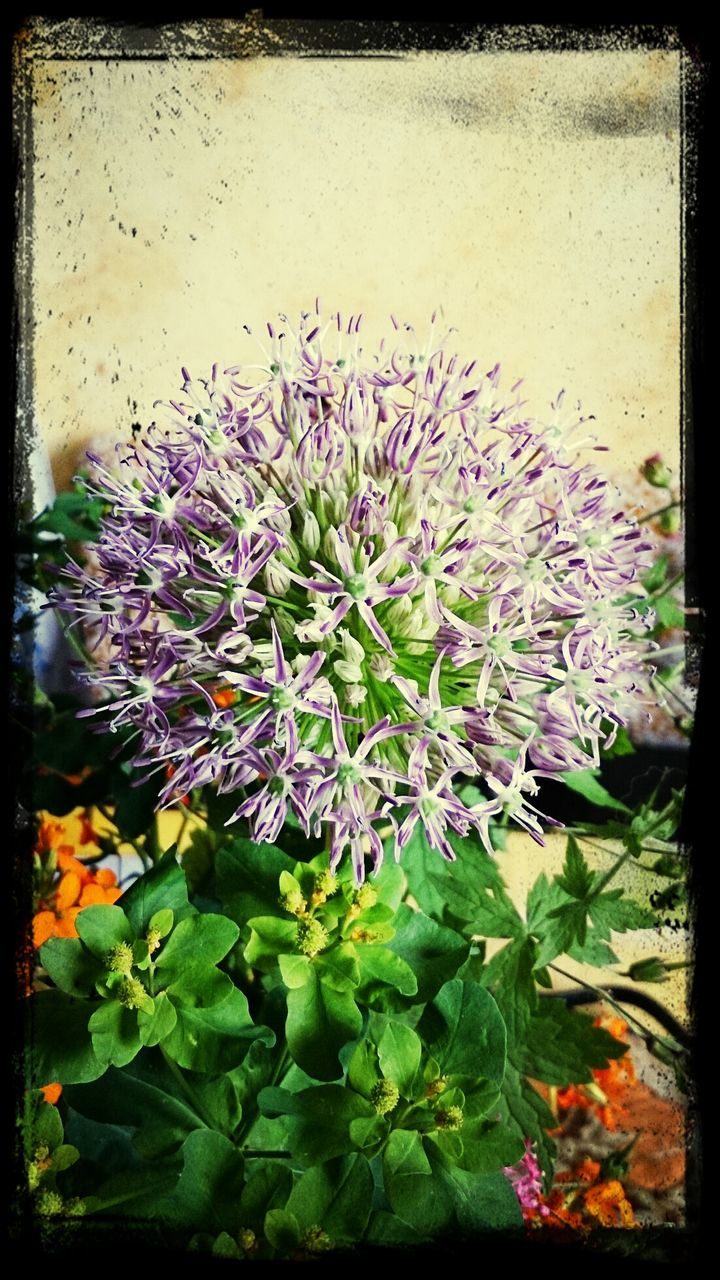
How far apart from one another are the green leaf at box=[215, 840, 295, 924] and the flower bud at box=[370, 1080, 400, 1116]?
0.10 metres

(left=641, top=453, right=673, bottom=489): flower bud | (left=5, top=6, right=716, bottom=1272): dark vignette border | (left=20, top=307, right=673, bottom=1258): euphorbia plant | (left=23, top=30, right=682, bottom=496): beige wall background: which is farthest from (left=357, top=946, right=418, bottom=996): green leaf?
(left=23, top=30, right=682, bottom=496): beige wall background

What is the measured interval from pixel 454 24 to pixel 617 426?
1.15 ft

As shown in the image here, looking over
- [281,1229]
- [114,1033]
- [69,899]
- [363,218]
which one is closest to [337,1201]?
[281,1229]

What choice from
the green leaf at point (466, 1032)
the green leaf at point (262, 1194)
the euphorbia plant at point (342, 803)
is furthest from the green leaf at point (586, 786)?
the green leaf at point (262, 1194)

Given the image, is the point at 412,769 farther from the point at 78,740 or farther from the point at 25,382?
the point at 25,382

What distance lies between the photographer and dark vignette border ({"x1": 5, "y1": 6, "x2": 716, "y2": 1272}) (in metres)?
0.57

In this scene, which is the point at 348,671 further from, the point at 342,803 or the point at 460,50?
the point at 460,50

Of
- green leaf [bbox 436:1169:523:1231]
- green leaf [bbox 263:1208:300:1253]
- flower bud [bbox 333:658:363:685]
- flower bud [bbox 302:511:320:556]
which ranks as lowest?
green leaf [bbox 436:1169:523:1231]

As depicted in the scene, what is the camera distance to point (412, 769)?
43 centimetres

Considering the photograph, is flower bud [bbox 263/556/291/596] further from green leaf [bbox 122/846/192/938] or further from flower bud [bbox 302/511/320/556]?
green leaf [bbox 122/846/192/938]

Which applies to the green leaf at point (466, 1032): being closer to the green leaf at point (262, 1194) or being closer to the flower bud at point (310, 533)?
the green leaf at point (262, 1194)

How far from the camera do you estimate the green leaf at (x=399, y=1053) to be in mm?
425

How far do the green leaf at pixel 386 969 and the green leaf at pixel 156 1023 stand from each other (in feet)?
0.31

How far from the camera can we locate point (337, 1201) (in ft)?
1.36
